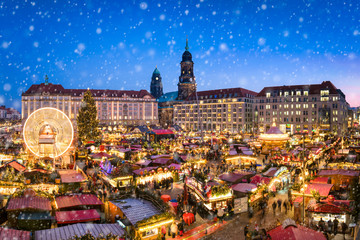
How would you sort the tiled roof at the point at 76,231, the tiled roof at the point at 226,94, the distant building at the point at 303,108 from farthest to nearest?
the tiled roof at the point at 226,94 < the distant building at the point at 303,108 < the tiled roof at the point at 76,231

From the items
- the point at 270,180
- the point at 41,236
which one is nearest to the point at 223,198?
the point at 270,180

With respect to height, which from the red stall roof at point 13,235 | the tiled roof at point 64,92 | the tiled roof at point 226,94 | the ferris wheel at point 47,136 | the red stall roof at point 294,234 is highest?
the tiled roof at point 64,92

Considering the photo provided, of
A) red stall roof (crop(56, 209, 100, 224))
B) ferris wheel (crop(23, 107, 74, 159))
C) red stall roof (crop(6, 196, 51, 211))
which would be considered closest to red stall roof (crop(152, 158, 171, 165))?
ferris wheel (crop(23, 107, 74, 159))

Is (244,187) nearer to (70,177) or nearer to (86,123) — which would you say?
(70,177)

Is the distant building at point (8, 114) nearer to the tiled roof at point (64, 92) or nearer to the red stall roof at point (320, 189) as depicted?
the tiled roof at point (64, 92)

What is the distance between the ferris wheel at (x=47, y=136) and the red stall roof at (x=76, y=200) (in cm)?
1117

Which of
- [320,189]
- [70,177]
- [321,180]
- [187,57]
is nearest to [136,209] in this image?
[70,177]

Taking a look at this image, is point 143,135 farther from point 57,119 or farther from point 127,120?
point 127,120

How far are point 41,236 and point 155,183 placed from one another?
13.5 meters

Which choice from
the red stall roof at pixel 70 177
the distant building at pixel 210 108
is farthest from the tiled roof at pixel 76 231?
the distant building at pixel 210 108

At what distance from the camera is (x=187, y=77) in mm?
110312

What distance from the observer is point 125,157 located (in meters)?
35.2

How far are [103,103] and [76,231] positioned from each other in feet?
330

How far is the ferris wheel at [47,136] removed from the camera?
79.3ft
